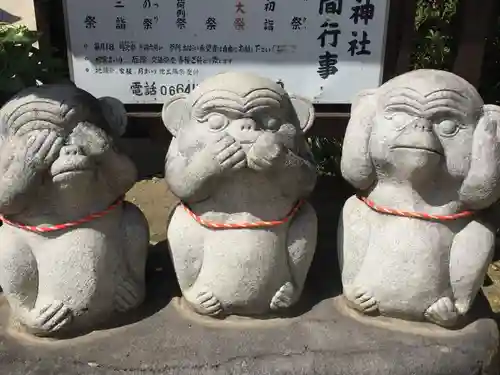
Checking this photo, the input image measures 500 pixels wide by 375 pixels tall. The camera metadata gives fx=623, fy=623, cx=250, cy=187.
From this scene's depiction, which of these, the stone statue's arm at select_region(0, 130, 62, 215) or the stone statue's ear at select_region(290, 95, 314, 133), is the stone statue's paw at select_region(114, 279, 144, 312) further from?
the stone statue's ear at select_region(290, 95, 314, 133)

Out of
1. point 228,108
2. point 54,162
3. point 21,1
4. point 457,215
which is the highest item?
point 228,108

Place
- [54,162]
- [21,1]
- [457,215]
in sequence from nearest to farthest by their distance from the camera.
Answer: [54,162] → [457,215] → [21,1]

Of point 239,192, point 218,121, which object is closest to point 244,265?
point 239,192

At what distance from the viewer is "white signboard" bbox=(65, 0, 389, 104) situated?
8.42 ft

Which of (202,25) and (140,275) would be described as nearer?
(140,275)

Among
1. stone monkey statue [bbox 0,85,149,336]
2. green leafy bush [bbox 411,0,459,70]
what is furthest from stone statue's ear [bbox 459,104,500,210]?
green leafy bush [bbox 411,0,459,70]

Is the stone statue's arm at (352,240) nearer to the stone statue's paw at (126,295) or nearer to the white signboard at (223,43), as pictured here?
the stone statue's paw at (126,295)

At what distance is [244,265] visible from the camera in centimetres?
192

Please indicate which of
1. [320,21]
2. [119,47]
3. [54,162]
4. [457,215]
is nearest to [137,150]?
[119,47]

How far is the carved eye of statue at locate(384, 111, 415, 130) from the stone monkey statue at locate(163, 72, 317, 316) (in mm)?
259

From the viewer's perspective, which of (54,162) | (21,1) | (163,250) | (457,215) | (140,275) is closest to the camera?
(54,162)

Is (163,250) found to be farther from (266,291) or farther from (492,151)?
(492,151)

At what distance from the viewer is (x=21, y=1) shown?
298 inches

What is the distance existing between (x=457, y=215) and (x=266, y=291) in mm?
639
